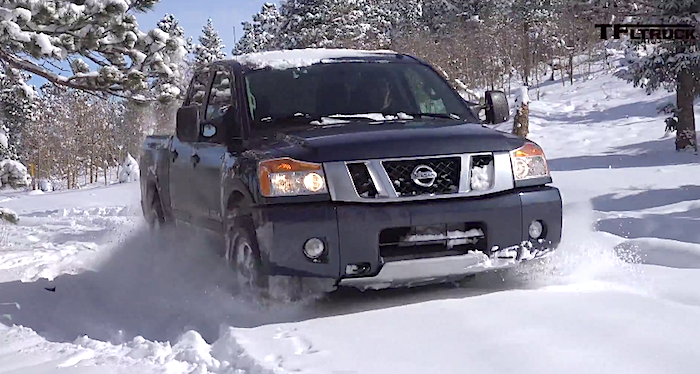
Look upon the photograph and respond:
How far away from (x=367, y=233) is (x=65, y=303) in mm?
2601

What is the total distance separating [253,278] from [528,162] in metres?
1.72

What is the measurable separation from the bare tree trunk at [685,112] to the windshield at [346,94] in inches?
568

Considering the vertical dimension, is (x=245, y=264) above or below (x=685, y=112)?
below

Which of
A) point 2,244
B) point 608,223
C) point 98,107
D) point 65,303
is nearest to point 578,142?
point 608,223

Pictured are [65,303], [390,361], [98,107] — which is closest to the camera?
[390,361]

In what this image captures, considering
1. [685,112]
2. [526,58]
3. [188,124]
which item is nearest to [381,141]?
[188,124]

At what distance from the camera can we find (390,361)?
362 cm

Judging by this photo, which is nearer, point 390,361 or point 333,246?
point 390,361

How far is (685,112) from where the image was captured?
61.9 feet

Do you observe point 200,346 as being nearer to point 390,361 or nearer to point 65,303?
point 390,361

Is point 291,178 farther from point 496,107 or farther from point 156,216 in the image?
point 156,216

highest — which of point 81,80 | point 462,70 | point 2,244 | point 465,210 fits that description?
point 462,70

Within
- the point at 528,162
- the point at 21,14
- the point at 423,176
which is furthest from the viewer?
the point at 21,14

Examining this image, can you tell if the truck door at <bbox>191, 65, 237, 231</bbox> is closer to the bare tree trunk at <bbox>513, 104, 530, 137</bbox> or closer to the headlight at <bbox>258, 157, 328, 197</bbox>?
the headlight at <bbox>258, 157, 328, 197</bbox>
